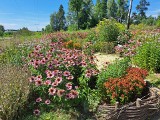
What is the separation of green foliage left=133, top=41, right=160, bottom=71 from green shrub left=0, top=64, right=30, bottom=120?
351cm

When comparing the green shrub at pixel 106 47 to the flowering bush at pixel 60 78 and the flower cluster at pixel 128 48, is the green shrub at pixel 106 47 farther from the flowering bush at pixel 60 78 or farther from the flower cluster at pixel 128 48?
the flowering bush at pixel 60 78

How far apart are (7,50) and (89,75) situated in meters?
3.83

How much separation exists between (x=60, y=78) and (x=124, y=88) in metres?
1.04

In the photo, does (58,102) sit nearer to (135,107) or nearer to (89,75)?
(89,75)

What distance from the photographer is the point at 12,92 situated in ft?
12.4

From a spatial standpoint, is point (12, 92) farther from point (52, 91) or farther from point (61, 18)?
point (61, 18)

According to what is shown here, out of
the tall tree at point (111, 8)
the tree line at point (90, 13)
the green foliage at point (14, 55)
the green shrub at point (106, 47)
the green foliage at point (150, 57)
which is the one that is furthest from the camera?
the tall tree at point (111, 8)

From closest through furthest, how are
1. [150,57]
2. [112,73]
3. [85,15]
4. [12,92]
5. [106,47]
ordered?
[12,92] → [112,73] → [150,57] → [106,47] → [85,15]

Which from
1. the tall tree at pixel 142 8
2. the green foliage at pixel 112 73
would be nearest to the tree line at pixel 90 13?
the tall tree at pixel 142 8

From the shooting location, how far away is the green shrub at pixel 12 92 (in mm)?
3700

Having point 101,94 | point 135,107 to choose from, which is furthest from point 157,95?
point 101,94

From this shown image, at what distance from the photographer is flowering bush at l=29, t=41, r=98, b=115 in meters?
3.88

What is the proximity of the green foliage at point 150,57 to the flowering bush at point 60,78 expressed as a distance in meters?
2.12

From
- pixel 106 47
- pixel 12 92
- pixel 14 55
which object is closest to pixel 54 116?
pixel 12 92
